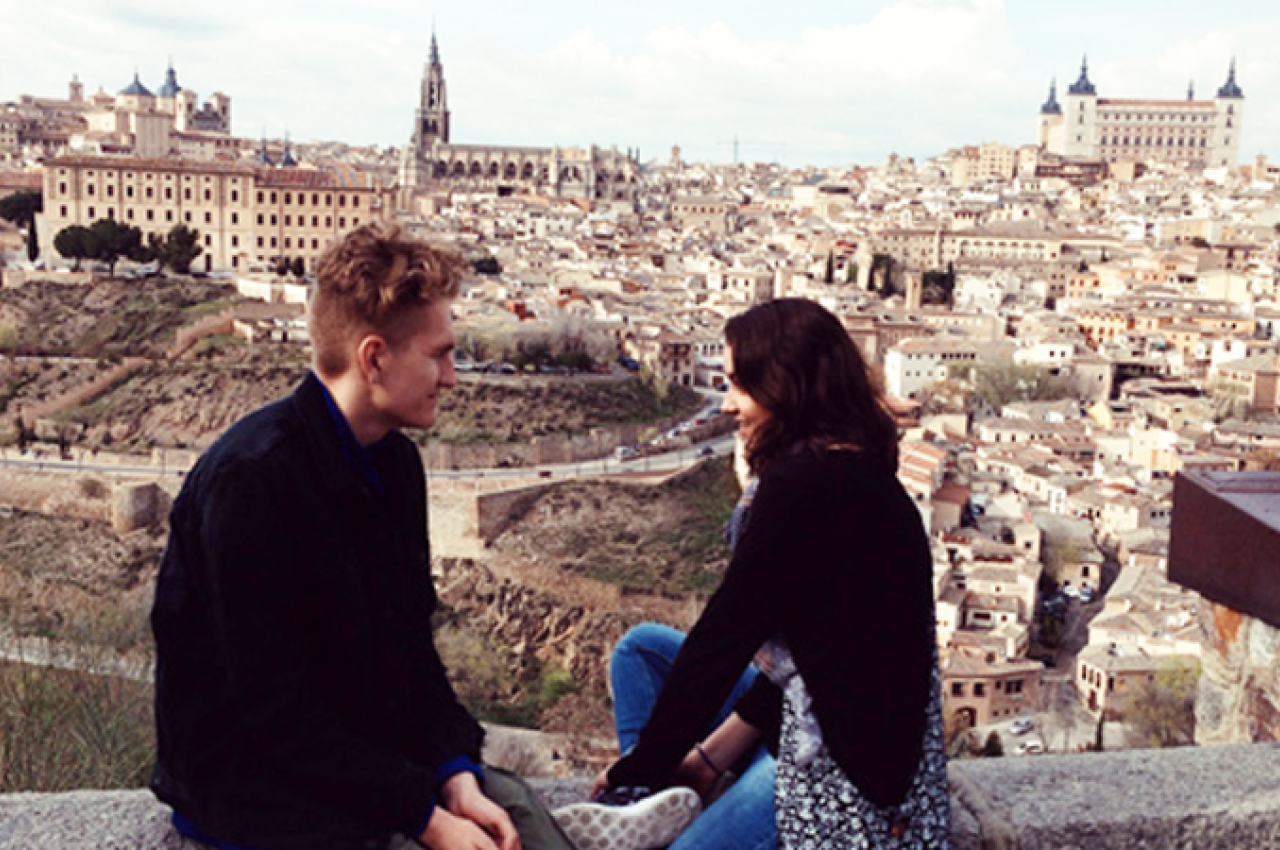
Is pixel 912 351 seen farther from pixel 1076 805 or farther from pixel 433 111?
pixel 433 111

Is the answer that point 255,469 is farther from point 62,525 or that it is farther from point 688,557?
point 62,525

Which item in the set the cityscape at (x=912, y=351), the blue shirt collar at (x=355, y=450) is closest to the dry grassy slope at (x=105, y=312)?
the cityscape at (x=912, y=351)

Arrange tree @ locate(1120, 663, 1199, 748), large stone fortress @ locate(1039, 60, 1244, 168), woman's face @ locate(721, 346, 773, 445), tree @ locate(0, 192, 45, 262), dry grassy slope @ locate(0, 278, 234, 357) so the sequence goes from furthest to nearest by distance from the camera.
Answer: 1. large stone fortress @ locate(1039, 60, 1244, 168)
2. tree @ locate(0, 192, 45, 262)
3. dry grassy slope @ locate(0, 278, 234, 357)
4. tree @ locate(1120, 663, 1199, 748)
5. woman's face @ locate(721, 346, 773, 445)

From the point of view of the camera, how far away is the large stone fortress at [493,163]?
65.3 m

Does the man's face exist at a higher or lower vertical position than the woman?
higher

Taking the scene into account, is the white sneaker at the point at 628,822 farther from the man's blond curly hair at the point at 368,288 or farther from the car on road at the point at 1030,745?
the car on road at the point at 1030,745

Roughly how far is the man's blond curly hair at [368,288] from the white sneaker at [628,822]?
630 millimetres

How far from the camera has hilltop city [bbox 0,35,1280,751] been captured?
17.5 m

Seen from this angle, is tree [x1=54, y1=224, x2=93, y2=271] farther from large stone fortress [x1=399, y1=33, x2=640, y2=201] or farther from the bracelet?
large stone fortress [x1=399, y1=33, x2=640, y2=201]

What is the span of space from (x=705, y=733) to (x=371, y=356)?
0.67 m

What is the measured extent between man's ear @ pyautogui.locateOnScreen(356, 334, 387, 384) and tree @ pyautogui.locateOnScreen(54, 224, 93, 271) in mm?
30014

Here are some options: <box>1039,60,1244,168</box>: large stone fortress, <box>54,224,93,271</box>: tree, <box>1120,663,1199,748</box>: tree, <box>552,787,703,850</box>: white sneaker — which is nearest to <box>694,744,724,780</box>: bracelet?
<box>552,787,703,850</box>: white sneaker

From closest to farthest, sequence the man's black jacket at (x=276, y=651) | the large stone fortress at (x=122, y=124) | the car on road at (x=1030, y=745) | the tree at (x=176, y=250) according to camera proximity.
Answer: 1. the man's black jacket at (x=276, y=651)
2. the car on road at (x=1030, y=745)
3. the tree at (x=176, y=250)
4. the large stone fortress at (x=122, y=124)

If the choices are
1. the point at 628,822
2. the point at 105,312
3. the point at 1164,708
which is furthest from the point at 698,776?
the point at 105,312
